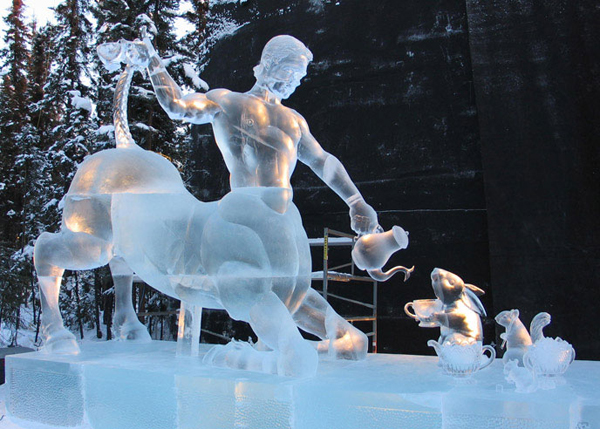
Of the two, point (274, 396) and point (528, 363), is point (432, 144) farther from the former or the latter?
point (274, 396)

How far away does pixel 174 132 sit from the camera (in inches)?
369

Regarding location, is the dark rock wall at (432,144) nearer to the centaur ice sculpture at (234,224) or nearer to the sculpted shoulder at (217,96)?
the centaur ice sculpture at (234,224)

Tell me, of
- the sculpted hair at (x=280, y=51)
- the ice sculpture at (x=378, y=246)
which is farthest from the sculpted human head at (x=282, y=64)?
the ice sculpture at (x=378, y=246)

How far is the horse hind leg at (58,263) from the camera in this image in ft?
6.82

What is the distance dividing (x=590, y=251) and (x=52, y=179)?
29.5ft

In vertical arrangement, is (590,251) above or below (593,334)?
above

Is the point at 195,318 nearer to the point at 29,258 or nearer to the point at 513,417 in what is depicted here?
the point at 513,417

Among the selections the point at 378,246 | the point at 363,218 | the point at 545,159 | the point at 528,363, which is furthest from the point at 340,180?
the point at 545,159

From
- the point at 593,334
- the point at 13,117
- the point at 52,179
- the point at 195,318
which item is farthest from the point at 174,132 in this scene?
the point at 195,318

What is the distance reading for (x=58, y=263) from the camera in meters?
2.12

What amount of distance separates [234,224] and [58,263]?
788 millimetres

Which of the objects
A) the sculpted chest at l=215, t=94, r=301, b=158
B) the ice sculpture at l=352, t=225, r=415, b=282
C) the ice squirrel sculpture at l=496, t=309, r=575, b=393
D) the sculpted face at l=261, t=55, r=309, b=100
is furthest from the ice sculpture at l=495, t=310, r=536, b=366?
the sculpted face at l=261, t=55, r=309, b=100

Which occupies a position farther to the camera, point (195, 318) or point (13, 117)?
point (13, 117)

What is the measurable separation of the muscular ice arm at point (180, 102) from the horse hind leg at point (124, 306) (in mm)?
921
